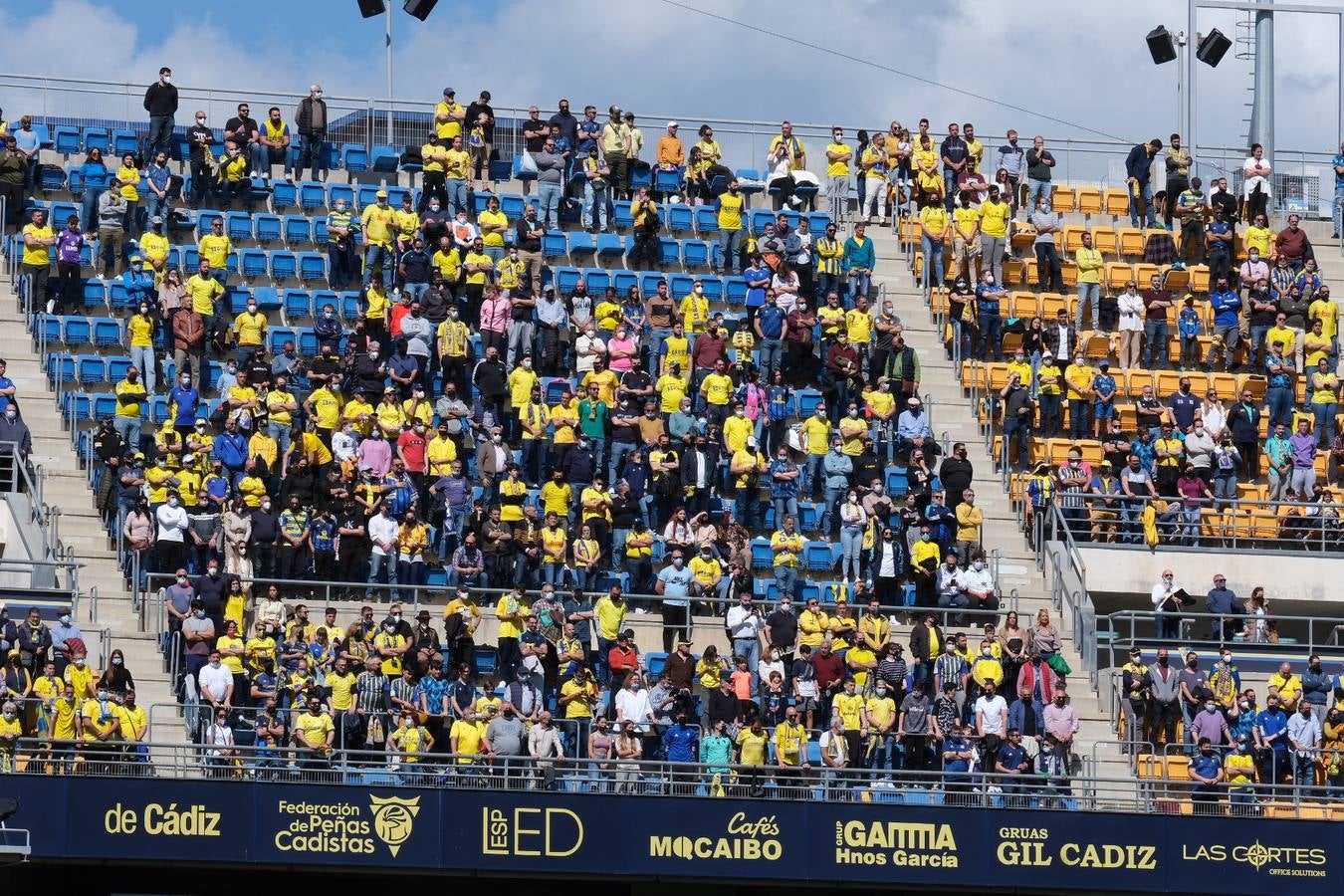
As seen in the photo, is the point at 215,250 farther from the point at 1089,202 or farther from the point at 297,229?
the point at 1089,202

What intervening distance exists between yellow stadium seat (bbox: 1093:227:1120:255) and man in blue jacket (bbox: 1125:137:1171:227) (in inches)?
33.0

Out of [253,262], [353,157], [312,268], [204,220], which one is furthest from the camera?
[353,157]

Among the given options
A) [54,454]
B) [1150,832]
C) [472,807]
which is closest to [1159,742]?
[1150,832]

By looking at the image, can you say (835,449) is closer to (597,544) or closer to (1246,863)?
(597,544)

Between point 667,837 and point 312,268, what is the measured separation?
1104cm

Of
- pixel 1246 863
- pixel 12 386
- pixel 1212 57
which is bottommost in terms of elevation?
pixel 1246 863

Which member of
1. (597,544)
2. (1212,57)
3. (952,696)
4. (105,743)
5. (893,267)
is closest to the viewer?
(105,743)

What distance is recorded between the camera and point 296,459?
106 ft

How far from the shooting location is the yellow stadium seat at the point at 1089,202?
135 feet

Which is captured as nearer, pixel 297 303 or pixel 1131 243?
pixel 297 303

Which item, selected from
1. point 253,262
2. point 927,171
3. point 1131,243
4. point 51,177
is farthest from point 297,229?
point 1131,243

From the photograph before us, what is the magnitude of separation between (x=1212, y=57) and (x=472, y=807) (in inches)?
840

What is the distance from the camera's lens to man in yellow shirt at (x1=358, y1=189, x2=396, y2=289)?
36.3m

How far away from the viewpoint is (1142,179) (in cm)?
4106
